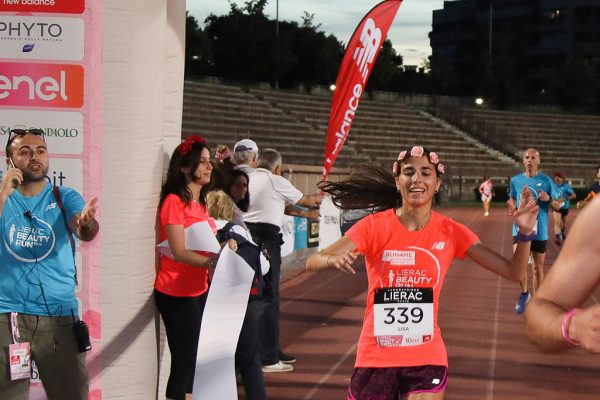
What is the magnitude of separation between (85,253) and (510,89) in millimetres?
78606

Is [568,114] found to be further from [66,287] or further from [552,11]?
[66,287]

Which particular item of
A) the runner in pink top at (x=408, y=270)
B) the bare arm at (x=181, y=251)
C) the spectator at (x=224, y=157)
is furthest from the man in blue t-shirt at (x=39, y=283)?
the spectator at (x=224, y=157)

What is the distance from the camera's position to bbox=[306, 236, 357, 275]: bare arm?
4.84 m

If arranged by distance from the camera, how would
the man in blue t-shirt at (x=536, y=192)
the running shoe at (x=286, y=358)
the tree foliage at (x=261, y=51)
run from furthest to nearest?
1. the tree foliage at (x=261, y=51)
2. the man in blue t-shirt at (x=536, y=192)
3. the running shoe at (x=286, y=358)

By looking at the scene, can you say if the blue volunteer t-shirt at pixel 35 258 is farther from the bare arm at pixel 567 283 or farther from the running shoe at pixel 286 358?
the running shoe at pixel 286 358

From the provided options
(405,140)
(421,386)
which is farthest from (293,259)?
(405,140)

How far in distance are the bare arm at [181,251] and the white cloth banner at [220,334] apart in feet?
0.40

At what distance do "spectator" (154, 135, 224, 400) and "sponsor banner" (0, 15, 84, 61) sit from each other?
33.6 inches

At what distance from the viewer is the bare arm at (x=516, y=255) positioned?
464 cm

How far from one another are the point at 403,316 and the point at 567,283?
109 inches

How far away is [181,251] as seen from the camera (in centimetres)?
590

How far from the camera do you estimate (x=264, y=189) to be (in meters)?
8.41

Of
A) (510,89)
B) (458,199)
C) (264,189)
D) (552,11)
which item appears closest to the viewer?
(264,189)

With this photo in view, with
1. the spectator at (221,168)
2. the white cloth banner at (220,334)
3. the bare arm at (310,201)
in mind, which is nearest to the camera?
the white cloth banner at (220,334)
